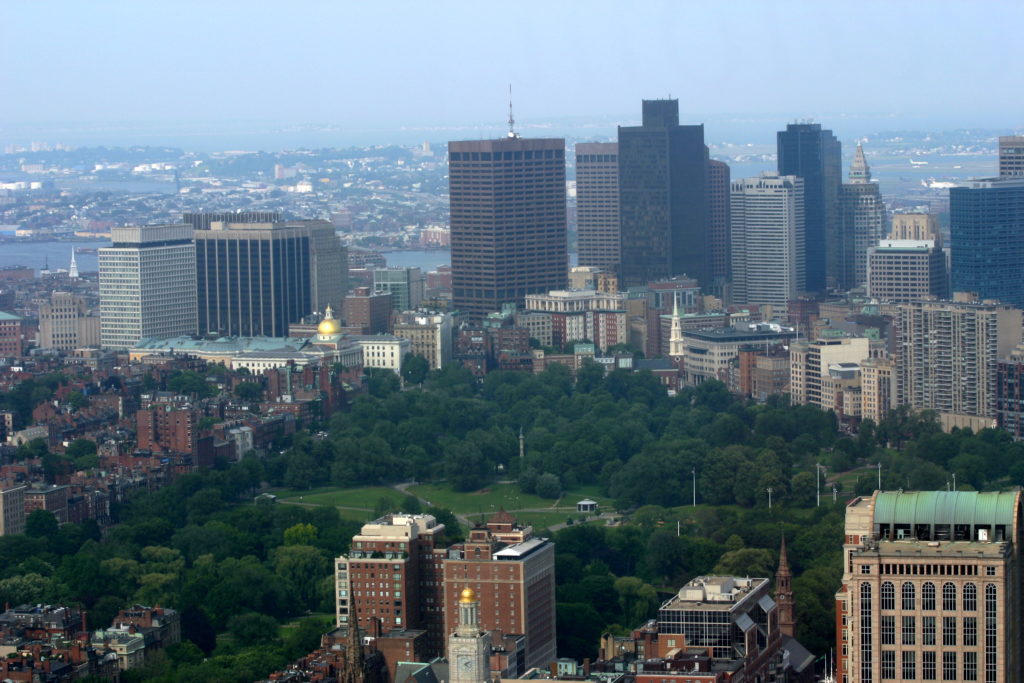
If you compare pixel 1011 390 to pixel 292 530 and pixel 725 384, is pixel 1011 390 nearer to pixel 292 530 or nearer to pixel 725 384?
pixel 725 384

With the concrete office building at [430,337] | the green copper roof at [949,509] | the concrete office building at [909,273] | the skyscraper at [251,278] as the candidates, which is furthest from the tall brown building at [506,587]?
the skyscraper at [251,278]

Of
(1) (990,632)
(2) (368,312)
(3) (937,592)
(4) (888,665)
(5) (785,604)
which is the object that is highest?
(3) (937,592)

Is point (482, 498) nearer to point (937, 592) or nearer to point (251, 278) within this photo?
point (251, 278)

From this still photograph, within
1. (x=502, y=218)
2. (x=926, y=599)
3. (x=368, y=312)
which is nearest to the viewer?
(x=926, y=599)

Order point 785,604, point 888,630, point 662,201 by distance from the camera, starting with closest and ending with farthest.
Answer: point 888,630
point 785,604
point 662,201

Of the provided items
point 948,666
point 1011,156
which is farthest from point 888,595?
point 1011,156

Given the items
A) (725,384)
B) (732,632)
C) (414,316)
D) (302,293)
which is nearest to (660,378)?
(725,384)

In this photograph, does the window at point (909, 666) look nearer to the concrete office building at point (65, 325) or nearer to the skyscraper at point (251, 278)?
the skyscraper at point (251, 278)
